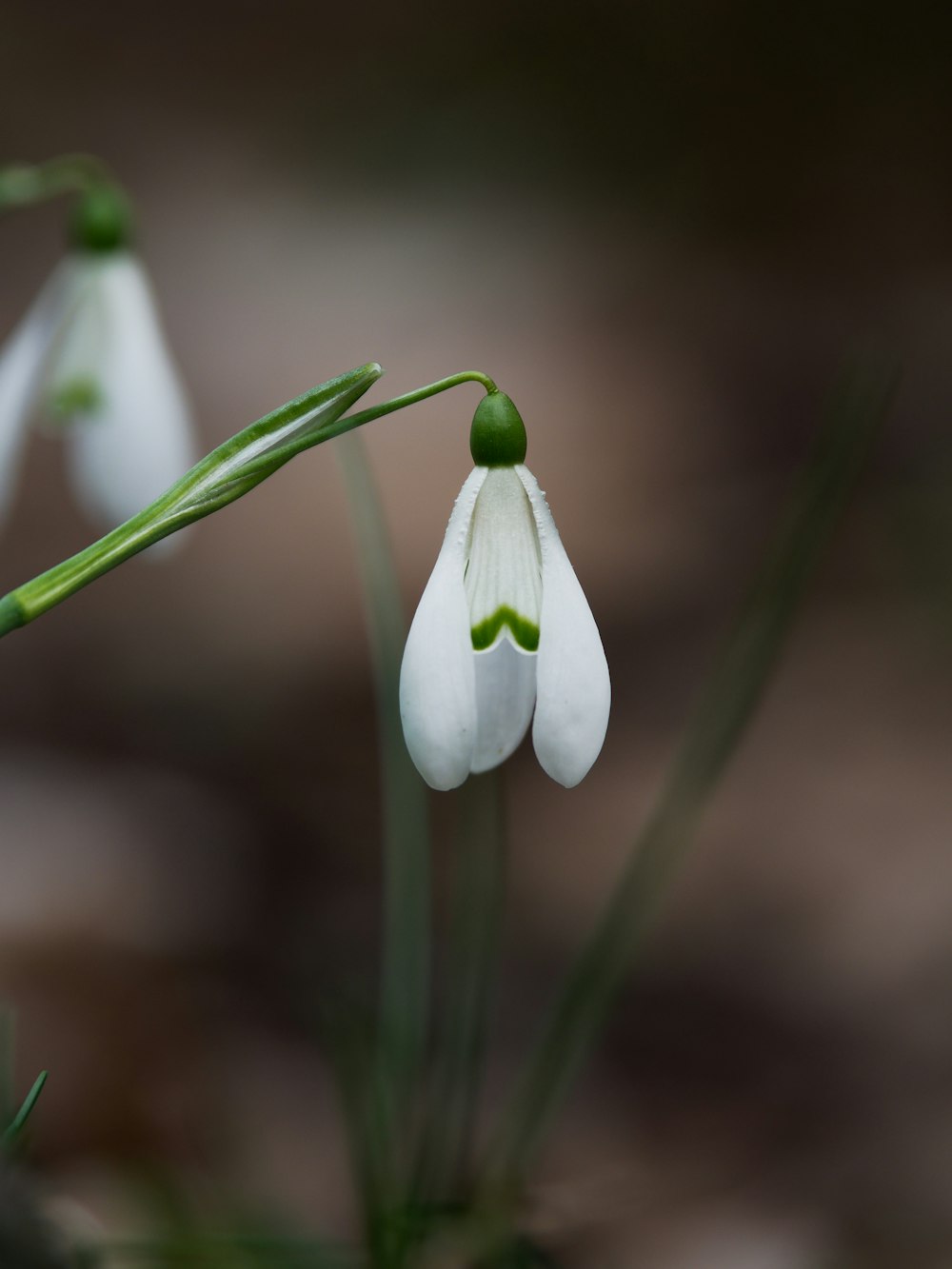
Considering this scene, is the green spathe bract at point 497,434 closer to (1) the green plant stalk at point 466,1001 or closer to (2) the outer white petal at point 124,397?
(1) the green plant stalk at point 466,1001

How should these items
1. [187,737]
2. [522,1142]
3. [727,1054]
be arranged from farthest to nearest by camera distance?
1. [187,737]
2. [727,1054]
3. [522,1142]

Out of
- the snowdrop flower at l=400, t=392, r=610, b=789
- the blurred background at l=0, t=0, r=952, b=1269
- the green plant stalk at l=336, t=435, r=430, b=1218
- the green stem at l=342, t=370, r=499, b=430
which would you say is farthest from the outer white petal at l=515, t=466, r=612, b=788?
the blurred background at l=0, t=0, r=952, b=1269

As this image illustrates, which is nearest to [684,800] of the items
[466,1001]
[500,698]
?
[466,1001]

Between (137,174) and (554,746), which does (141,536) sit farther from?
(137,174)

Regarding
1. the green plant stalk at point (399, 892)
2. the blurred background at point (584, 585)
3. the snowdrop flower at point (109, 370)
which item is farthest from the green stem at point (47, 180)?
the blurred background at point (584, 585)

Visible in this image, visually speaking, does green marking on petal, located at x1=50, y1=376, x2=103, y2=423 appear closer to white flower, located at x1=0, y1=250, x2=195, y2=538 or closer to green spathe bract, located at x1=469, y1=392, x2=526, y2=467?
white flower, located at x1=0, y1=250, x2=195, y2=538

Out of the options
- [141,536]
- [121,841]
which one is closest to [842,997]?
[121,841]

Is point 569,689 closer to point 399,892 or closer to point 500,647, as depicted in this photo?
point 500,647
